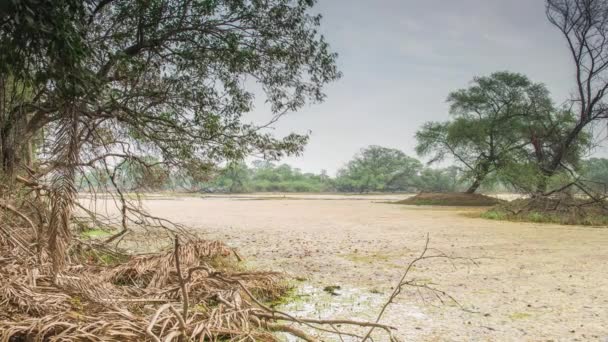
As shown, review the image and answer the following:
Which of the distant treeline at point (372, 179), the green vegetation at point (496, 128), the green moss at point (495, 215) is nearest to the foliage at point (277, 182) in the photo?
the distant treeline at point (372, 179)

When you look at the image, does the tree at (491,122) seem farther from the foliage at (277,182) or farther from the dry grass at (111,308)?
the foliage at (277,182)

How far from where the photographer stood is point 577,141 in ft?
56.6

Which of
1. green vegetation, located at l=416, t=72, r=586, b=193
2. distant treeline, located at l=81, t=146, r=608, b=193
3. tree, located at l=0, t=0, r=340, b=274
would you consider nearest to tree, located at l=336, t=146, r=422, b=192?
distant treeline, located at l=81, t=146, r=608, b=193

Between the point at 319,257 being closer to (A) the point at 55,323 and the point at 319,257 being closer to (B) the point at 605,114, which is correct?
(A) the point at 55,323

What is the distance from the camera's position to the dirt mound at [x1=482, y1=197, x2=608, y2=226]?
9173mm

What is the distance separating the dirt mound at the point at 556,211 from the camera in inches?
361

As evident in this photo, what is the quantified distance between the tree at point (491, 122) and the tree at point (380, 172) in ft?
96.7

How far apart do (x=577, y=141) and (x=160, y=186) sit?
688 inches

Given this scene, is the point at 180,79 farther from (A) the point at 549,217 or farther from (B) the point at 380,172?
(B) the point at 380,172

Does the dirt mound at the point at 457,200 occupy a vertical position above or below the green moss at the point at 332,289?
above

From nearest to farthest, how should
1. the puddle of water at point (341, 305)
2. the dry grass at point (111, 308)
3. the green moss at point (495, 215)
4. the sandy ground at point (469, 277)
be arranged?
the dry grass at point (111, 308) < the sandy ground at point (469, 277) < the puddle of water at point (341, 305) < the green moss at point (495, 215)

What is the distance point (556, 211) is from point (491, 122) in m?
11.1

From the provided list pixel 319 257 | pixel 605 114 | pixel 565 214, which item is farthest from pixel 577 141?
pixel 319 257

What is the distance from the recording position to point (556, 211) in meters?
9.76
